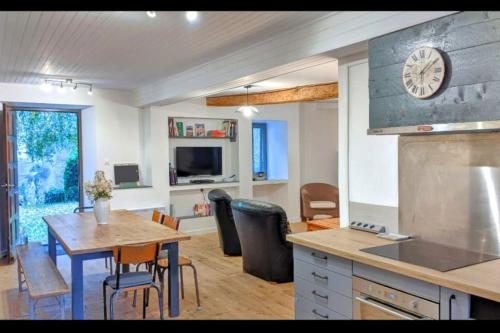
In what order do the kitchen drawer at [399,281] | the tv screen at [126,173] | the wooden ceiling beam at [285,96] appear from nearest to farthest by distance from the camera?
the kitchen drawer at [399,281]
the wooden ceiling beam at [285,96]
the tv screen at [126,173]

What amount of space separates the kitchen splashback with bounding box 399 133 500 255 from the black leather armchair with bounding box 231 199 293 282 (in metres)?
1.66

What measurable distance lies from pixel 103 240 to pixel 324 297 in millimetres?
1857

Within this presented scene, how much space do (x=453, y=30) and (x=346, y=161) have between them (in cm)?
132

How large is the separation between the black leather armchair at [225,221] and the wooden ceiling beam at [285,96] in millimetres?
1764

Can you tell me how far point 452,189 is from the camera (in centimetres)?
249

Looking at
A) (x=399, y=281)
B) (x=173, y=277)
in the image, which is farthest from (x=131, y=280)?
(x=399, y=281)

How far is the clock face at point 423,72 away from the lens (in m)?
2.26

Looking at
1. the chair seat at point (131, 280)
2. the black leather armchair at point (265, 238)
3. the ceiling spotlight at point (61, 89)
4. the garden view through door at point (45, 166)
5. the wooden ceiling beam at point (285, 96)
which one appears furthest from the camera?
the garden view through door at point (45, 166)

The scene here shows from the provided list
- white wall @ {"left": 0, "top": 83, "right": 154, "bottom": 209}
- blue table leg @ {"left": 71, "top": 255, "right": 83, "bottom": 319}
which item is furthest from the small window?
blue table leg @ {"left": 71, "top": 255, "right": 83, "bottom": 319}

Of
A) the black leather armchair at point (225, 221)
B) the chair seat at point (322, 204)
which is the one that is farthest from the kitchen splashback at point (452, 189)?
the chair seat at point (322, 204)

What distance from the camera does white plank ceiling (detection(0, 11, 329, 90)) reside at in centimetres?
306

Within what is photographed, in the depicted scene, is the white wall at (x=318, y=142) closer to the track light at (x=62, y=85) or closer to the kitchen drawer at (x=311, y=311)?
the track light at (x=62, y=85)

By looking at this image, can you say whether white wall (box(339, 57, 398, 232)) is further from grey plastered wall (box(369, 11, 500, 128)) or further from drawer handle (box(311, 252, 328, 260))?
drawer handle (box(311, 252, 328, 260))

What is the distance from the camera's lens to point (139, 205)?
6547mm
